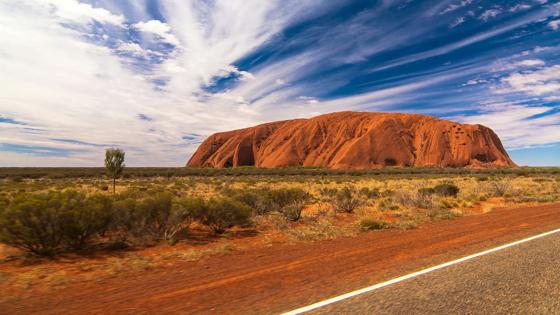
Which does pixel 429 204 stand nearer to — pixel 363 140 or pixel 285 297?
pixel 285 297

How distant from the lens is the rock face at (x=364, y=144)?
3964 inches

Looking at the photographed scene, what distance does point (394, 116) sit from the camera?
117 m

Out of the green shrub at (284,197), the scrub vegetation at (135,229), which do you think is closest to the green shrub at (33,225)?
the scrub vegetation at (135,229)

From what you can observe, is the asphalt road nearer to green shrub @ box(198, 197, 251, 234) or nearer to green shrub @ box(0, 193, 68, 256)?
green shrub @ box(198, 197, 251, 234)

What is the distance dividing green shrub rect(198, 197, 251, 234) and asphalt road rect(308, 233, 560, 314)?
Result: 665 cm

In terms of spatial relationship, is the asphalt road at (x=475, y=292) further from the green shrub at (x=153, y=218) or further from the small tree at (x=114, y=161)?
the small tree at (x=114, y=161)

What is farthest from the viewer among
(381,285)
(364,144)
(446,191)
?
(364,144)

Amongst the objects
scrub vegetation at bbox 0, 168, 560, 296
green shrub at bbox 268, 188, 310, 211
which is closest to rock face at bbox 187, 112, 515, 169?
green shrub at bbox 268, 188, 310, 211

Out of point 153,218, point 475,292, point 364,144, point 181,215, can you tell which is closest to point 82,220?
point 153,218

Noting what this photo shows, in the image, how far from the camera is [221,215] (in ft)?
34.9

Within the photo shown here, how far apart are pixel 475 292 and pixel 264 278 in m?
3.34

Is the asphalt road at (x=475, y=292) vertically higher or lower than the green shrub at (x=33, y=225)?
lower

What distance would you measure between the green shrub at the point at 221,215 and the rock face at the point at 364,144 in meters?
87.0

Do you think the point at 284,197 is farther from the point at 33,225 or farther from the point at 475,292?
the point at 475,292
